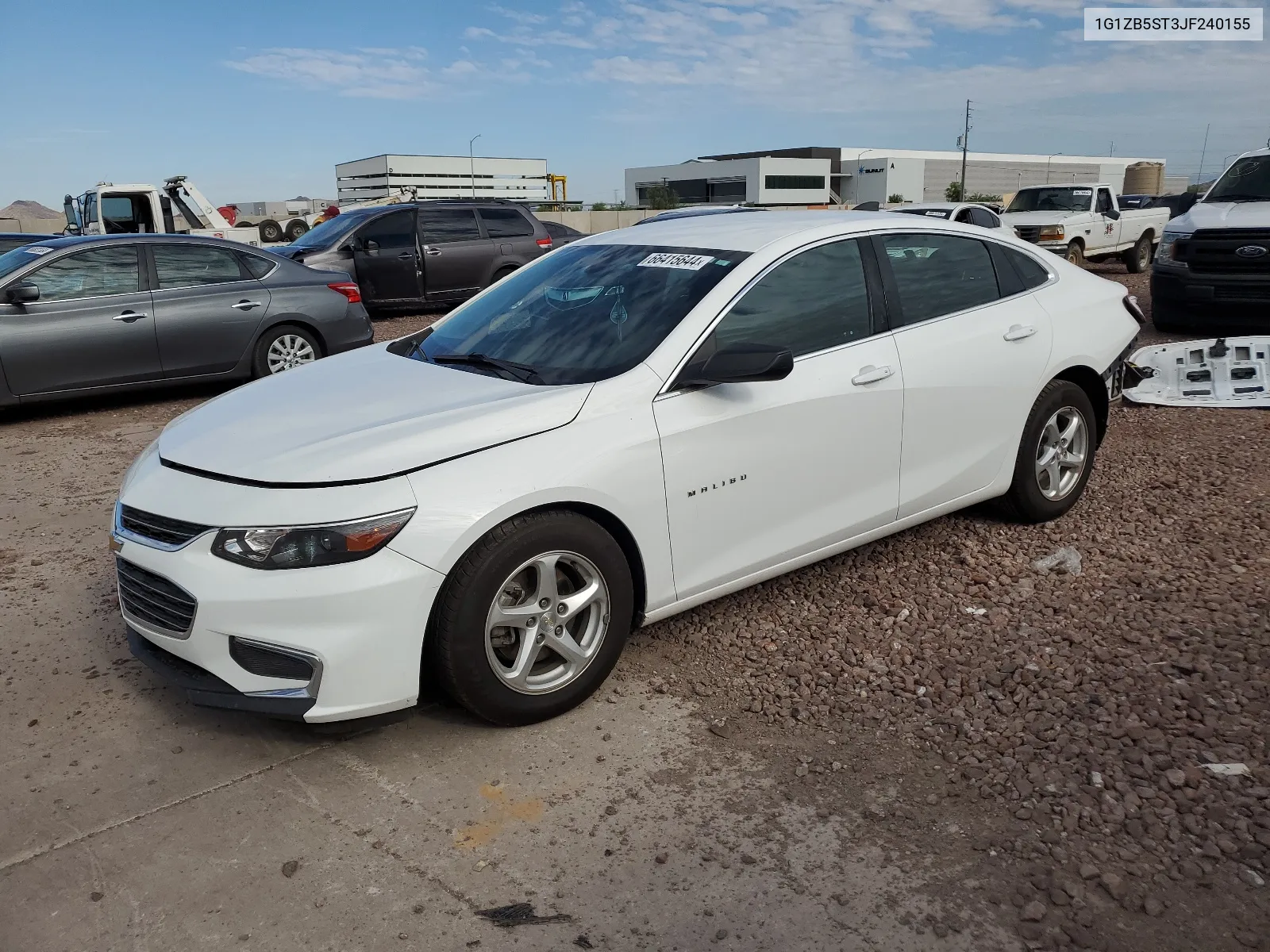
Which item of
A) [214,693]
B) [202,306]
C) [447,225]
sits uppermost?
[447,225]

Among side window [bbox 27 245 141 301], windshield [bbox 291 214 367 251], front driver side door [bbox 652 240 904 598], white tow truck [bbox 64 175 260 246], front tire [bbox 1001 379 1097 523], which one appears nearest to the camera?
front driver side door [bbox 652 240 904 598]

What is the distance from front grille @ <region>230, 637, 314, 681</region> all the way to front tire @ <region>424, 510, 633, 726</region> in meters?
0.38

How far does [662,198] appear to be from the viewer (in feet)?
319

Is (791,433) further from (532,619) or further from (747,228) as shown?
(532,619)

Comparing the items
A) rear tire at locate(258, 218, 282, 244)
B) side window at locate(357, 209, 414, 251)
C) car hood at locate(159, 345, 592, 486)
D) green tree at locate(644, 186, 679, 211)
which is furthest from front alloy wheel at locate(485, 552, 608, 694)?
green tree at locate(644, 186, 679, 211)

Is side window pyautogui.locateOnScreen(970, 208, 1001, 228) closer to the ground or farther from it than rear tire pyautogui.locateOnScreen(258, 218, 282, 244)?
closer to the ground

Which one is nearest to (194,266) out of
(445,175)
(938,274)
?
(938,274)

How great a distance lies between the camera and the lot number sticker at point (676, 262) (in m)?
3.99

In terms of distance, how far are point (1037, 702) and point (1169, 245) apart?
9.06m

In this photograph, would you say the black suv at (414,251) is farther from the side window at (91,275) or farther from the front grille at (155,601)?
the front grille at (155,601)

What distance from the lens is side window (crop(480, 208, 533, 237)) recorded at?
49.6 feet

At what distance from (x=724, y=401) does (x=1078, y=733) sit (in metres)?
1.64

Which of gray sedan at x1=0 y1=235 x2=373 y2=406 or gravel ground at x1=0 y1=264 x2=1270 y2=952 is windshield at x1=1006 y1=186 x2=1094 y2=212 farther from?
gravel ground at x1=0 y1=264 x2=1270 y2=952

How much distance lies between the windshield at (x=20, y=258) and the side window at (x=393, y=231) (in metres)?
6.17
